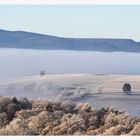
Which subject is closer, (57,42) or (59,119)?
(59,119)

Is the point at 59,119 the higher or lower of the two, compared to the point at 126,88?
lower

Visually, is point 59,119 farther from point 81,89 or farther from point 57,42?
point 57,42

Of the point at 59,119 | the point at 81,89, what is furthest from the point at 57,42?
the point at 59,119

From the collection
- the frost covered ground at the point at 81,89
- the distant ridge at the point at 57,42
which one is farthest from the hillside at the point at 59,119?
the distant ridge at the point at 57,42

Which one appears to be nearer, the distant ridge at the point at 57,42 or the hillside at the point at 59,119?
the hillside at the point at 59,119

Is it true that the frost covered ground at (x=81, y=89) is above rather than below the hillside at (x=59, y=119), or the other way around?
above

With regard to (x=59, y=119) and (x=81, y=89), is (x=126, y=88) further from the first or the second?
(x=59, y=119)

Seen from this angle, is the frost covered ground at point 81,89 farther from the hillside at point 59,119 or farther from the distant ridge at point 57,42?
the distant ridge at point 57,42

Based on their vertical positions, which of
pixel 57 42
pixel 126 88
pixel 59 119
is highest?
pixel 57 42
